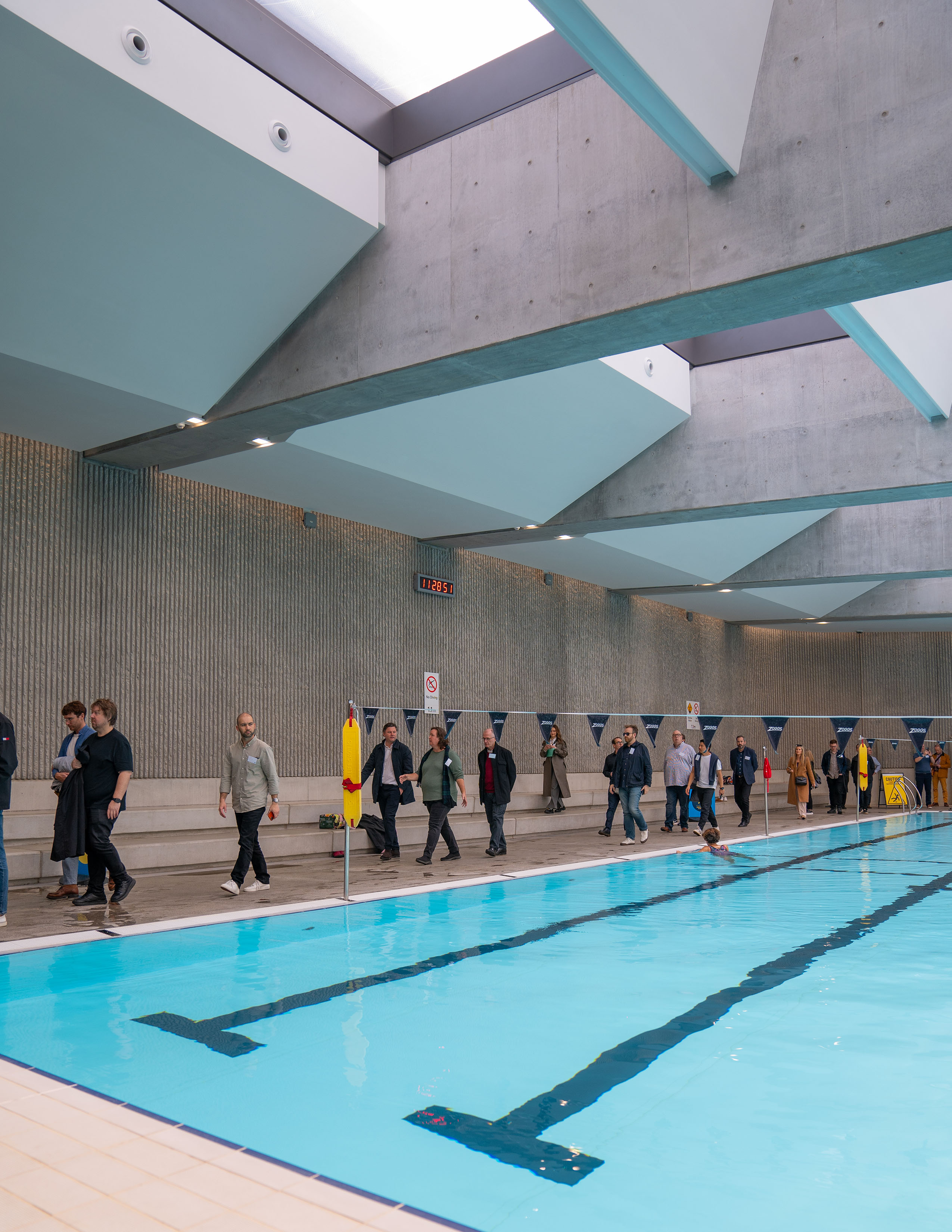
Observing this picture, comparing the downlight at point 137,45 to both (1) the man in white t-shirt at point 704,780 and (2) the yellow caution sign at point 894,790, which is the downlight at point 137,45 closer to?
(1) the man in white t-shirt at point 704,780

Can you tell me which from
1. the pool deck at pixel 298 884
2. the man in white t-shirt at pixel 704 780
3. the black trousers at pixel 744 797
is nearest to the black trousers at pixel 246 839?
the pool deck at pixel 298 884

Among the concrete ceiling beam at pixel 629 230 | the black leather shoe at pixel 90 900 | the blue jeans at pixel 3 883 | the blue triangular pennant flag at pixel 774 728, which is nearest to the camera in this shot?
the concrete ceiling beam at pixel 629 230

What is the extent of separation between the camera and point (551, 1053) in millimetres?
4309

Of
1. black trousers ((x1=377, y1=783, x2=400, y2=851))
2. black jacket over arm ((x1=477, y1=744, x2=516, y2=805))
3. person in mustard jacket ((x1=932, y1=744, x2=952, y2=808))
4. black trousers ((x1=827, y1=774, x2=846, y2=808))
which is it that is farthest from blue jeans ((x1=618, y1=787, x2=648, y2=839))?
person in mustard jacket ((x1=932, y1=744, x2=952, y2=808))

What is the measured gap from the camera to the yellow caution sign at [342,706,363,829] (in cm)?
836

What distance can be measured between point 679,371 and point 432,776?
6.13m

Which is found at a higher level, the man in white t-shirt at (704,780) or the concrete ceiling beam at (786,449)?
the concrete ceiling beam at (786,449)

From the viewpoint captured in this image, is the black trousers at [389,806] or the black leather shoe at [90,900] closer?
the black leather shoe at [90,900]

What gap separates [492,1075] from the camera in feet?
13.1

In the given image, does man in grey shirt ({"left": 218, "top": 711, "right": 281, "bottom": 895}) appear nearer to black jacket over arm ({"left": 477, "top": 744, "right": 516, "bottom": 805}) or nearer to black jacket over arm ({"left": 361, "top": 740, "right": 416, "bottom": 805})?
black jacket over arm ({"left": 361, "top": 740, "right": 416, "bottom": 805})

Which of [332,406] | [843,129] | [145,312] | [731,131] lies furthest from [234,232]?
[843,129]

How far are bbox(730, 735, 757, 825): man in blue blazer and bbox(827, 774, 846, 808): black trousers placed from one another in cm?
439

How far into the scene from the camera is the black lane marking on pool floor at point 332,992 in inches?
177

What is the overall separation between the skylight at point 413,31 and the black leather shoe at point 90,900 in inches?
291
